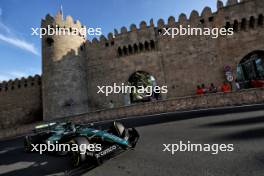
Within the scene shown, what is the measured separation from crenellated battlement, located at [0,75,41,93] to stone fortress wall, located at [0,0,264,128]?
2438mm

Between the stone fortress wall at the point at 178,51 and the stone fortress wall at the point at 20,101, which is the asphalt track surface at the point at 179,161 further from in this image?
the stone fortress wall at the point at 20,101

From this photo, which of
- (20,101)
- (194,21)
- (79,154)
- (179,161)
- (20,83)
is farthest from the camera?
(20,83)

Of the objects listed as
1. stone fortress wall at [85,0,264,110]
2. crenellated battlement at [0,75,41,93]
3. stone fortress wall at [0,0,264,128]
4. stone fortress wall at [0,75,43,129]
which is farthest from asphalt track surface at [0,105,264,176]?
crenellated battlement at [0,75,41,93]

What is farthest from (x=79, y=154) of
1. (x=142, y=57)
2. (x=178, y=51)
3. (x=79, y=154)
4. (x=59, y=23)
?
(x=59, y=23)

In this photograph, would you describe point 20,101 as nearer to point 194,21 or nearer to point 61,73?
point 61,73

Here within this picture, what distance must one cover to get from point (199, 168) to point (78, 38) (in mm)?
21651

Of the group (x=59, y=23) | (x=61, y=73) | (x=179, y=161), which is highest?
(x=59, y=23)

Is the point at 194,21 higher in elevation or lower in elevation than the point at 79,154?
higher

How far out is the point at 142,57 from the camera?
21.0 meters

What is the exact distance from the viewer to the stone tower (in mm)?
20078

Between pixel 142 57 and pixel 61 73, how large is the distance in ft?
28.1

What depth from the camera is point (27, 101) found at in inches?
958

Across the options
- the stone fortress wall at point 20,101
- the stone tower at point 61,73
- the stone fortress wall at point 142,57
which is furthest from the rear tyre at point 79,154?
the stone fortress wall at point 20,101

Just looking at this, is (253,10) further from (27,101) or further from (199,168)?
(27,101)
